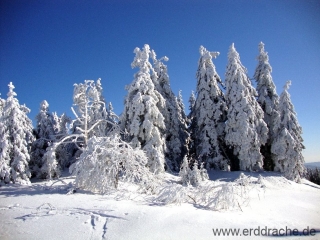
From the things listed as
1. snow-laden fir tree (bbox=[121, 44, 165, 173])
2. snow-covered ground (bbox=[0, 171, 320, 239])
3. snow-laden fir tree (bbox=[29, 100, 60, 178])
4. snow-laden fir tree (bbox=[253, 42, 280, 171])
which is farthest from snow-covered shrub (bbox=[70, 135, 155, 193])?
snow-laden fir tree (bbox=[253, 42, 280, 171])

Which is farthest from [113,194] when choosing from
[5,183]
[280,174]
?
[280,174]

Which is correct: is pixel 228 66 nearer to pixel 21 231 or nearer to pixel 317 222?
pixel 317 222

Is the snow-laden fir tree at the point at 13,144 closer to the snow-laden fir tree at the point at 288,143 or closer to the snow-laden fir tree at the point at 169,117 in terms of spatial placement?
the snow-laden fir tree at the point at 169,117

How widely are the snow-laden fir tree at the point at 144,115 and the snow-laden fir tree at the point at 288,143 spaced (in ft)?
40.5

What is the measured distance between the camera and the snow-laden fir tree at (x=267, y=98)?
24109 mm

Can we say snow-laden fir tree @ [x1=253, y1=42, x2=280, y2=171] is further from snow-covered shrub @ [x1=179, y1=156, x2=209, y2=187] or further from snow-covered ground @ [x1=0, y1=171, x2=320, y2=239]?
snow-covered ground @ [x1=0, y1=171, x2=320, y2=239]

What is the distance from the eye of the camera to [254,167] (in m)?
21.7

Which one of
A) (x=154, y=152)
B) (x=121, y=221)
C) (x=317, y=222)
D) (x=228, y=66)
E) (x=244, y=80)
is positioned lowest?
(x=317, y=222)

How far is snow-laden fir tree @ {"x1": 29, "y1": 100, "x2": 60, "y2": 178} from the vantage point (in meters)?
22.1

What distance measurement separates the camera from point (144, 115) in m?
19.6

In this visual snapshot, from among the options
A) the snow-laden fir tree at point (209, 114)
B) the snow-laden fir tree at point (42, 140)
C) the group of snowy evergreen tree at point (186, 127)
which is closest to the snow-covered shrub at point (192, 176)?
the group of snowy evergreen tree at point (186, 127)

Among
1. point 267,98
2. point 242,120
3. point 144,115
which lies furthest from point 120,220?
point 267,98

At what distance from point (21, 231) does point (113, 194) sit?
4.38 m

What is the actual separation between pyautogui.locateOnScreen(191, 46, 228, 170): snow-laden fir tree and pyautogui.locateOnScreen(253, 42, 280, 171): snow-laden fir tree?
486 centimetres
